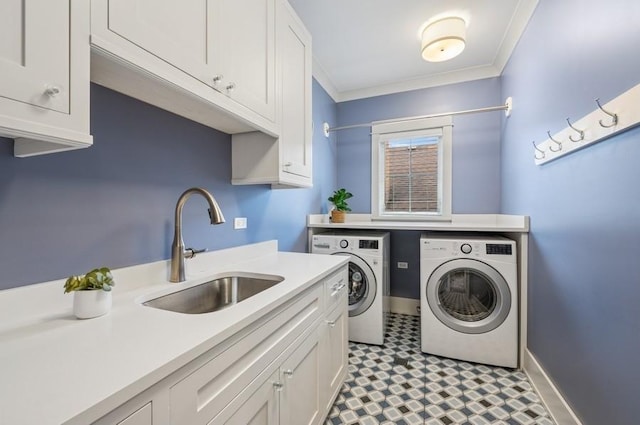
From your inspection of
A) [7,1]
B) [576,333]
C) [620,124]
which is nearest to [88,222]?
[7,1]

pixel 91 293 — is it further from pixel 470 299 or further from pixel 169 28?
pixel 470 299

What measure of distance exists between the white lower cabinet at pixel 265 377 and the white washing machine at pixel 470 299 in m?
0.98

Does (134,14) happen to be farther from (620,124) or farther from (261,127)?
(620,124)

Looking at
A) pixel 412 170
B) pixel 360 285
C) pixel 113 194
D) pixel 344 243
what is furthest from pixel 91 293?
pixel 412 170

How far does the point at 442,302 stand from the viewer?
2242 millimetres

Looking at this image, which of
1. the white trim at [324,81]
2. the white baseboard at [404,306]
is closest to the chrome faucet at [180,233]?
the white trim at [324,81]

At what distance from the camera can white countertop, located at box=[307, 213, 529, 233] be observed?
2077 mm

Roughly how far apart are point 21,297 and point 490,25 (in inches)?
122

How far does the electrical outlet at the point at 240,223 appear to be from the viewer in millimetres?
1699

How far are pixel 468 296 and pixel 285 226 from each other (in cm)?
159

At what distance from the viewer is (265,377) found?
0.91 m

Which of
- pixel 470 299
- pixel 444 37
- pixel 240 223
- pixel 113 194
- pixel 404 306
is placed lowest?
pixel 404 306

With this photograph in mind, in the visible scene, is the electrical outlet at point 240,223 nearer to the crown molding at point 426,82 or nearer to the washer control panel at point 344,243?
the washer control panel at point 344,243

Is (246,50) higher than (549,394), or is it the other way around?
(246,50)
